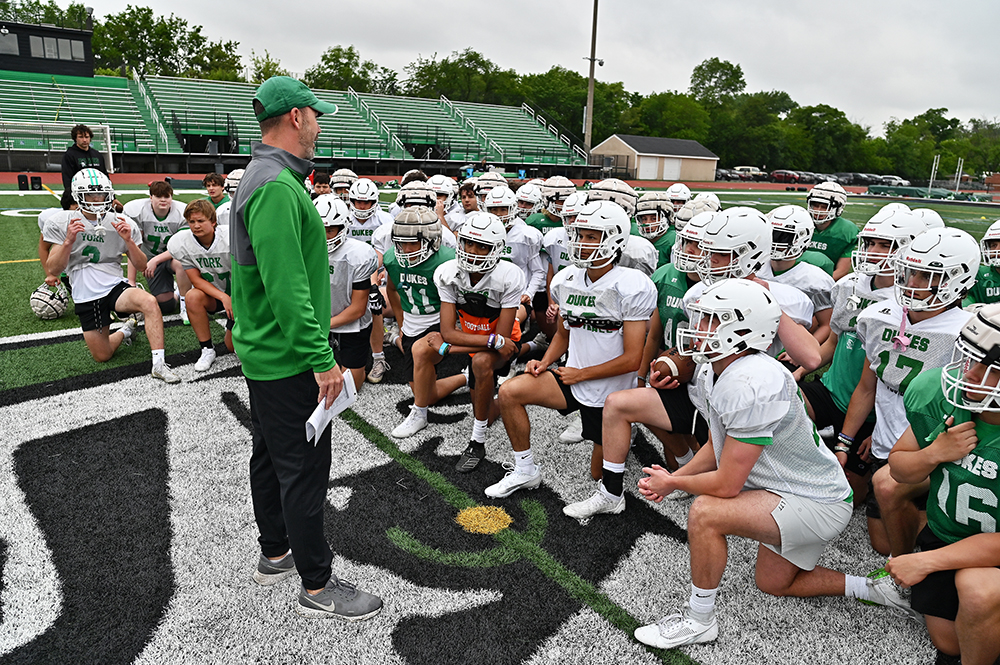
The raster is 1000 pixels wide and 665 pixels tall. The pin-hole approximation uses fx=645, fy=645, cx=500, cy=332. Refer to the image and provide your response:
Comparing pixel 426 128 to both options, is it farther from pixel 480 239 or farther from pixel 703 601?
pixel 703 601

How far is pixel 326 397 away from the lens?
2.62m

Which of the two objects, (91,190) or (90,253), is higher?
(91,190)

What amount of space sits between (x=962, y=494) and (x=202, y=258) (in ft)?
19.6

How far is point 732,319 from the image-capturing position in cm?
281

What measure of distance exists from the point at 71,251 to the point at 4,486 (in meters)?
2.78

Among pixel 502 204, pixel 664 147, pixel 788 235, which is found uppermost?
pixel 664 147

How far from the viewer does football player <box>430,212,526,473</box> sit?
Answer: 15.1 ft

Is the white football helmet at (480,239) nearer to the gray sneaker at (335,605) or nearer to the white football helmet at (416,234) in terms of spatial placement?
the white football helmet at (416,234)

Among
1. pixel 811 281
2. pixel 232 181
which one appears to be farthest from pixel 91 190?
pixel 811 281

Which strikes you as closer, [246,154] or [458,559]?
[458,559]

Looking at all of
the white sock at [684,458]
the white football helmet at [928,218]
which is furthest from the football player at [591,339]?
the white football helmet at [928,218]

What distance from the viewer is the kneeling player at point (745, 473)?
2.80m

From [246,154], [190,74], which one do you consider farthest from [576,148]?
[190,74]

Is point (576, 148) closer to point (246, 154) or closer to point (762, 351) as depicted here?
point (246, 154)
